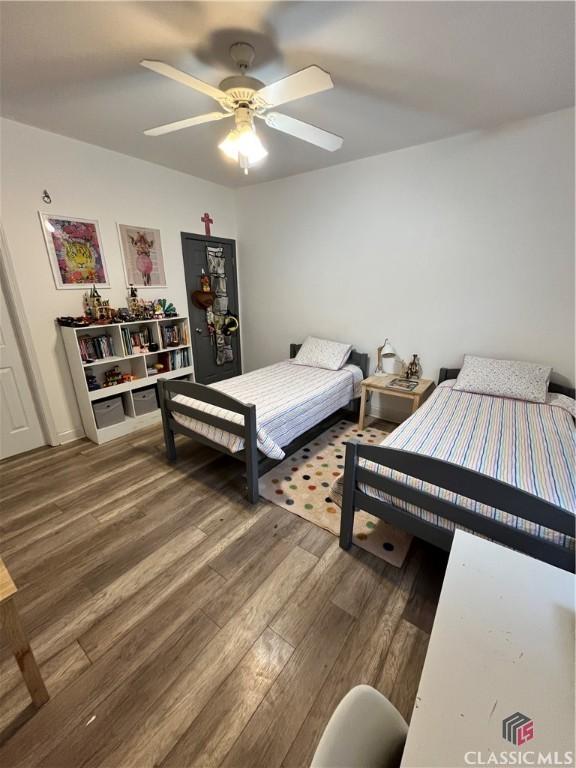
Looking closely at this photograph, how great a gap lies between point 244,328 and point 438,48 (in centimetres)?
341

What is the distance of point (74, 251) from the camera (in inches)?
112

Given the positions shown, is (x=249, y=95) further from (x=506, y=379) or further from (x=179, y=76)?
(x=506, y=379)

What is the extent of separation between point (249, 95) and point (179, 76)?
36 centimetres

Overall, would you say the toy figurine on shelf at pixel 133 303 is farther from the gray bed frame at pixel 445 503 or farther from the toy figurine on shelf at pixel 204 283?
the gray bed frame at pixel 445 503

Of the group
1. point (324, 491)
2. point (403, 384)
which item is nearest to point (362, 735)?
point (324, 491)

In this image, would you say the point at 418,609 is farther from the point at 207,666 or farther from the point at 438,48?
the point at 438,48

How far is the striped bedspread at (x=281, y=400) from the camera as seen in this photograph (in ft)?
7.35

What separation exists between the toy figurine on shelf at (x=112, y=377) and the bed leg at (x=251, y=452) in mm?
1787

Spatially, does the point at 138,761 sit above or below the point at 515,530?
below

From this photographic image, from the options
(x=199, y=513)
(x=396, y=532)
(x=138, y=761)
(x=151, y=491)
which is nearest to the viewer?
(x=138, y=761)

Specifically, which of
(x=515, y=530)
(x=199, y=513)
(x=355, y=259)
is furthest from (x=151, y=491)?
(x=355, y=259)

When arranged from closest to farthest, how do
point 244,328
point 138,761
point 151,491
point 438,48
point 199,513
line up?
point 138,761, point 438,48, point 199,513, point 151,491, point 244,328

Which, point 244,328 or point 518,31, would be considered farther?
point 244,328

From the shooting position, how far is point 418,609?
1.50 metres
